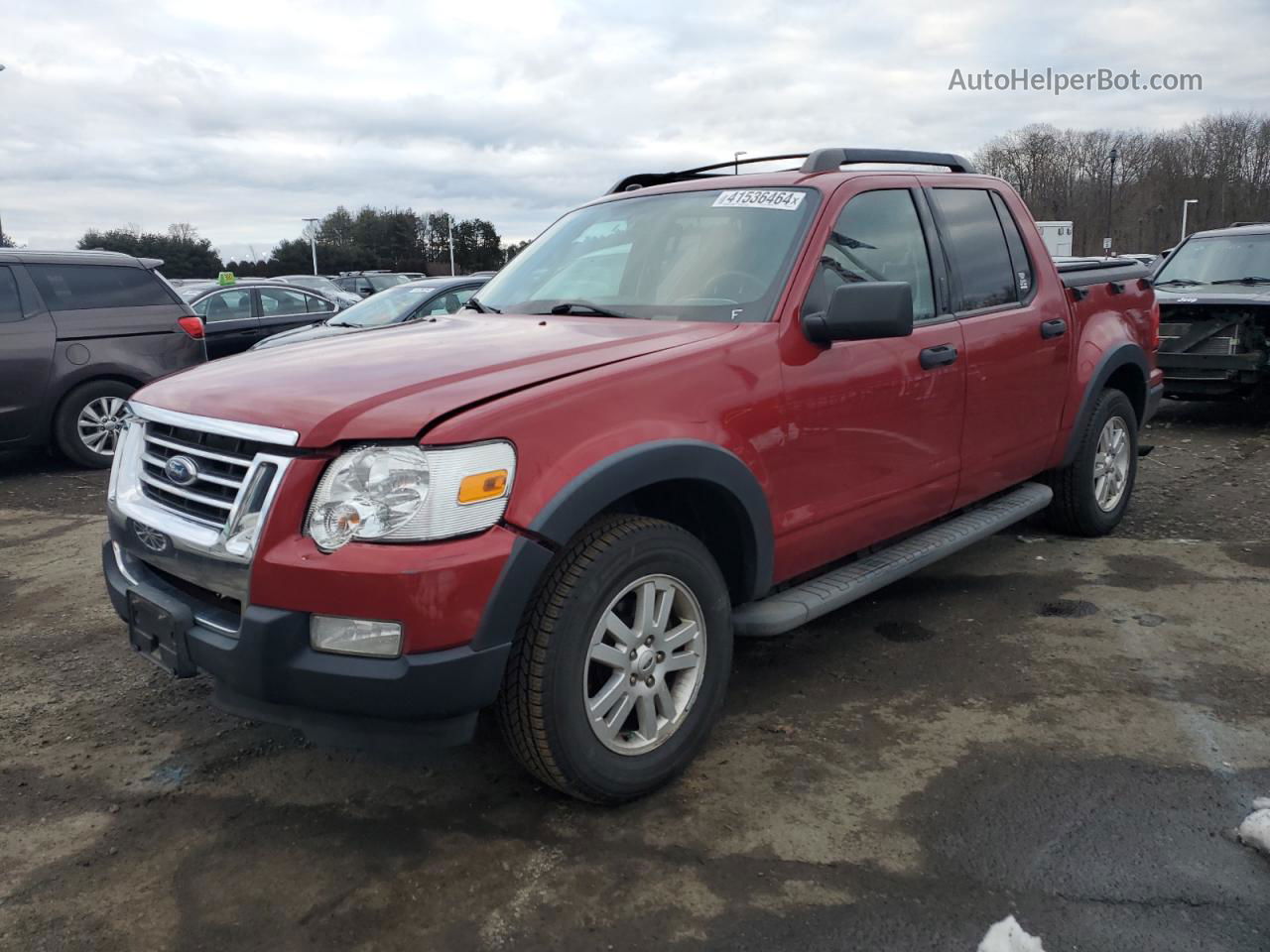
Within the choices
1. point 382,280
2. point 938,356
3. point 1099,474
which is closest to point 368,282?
point 382,280

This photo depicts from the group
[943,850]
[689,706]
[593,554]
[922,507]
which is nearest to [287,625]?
[593,554]

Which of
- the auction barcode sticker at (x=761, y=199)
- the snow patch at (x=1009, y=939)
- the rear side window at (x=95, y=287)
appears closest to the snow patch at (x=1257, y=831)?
the snow patch at (x=1009, y=939)

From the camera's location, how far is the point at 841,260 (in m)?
3.64

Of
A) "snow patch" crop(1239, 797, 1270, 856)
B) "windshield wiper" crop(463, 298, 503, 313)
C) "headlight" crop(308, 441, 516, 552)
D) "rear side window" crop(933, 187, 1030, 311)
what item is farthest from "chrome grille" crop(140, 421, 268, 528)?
"rear side window" crop(933, 187, 1030, 311)

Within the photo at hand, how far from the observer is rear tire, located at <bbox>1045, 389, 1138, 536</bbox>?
5.20 metres

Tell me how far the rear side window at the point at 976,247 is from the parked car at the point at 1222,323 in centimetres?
520

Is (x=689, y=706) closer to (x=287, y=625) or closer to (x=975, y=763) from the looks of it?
(x=975, y=763)

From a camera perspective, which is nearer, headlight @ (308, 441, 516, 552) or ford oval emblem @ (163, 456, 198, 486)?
headlight @ (308, 441, 516, 552)

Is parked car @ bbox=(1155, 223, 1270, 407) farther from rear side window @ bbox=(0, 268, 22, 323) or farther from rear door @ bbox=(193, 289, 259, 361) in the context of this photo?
rear door @ bbox=(193, 289, 259, 361)

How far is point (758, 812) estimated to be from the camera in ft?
9.58

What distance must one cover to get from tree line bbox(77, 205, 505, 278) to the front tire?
68463 mm

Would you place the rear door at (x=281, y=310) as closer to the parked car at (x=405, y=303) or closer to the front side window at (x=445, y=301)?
the parked car at (x=405, y=303)

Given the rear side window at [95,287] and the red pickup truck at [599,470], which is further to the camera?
the rear side window at [95,287]

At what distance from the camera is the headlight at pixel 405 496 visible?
8.04ft
